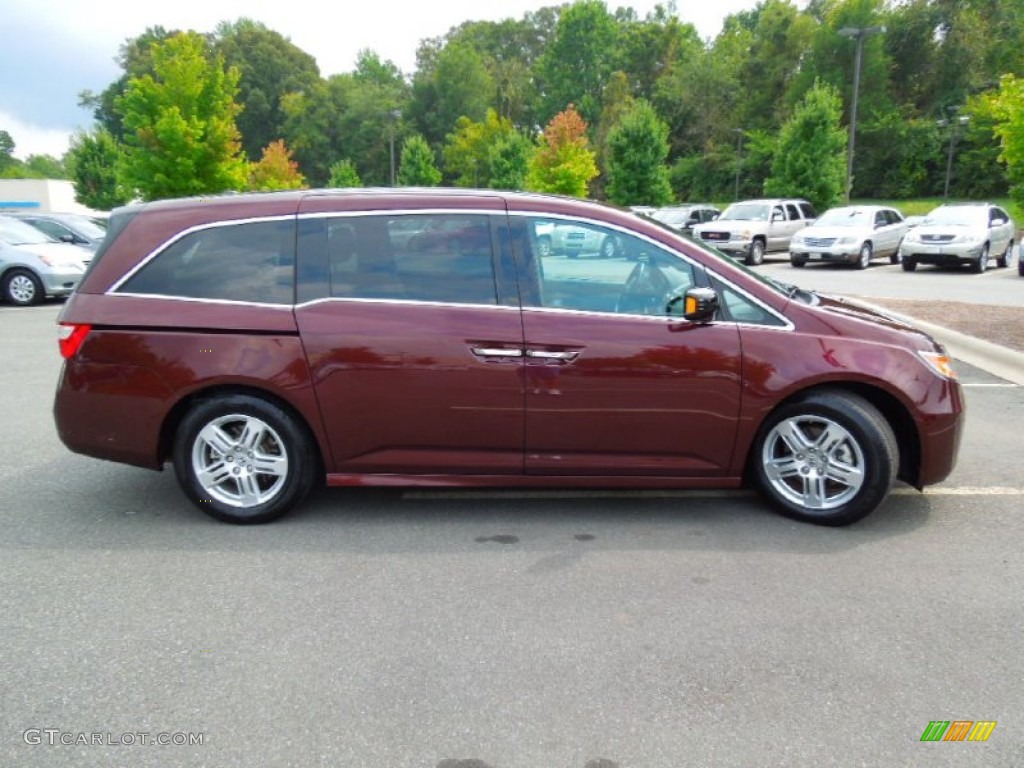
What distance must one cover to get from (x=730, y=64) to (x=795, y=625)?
77858 millimetres

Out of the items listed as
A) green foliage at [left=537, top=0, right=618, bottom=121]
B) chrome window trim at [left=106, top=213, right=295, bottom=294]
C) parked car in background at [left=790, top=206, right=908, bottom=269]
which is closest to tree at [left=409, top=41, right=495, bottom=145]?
green foliage at [left=537, top=0, right=618, bottom=121]

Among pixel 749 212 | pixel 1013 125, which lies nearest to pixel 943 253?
pixel 749 212

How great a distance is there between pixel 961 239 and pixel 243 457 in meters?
20.2

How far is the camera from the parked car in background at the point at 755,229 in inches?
918

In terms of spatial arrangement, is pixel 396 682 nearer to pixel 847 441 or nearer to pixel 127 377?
pixel 127 377

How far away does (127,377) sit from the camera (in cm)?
426

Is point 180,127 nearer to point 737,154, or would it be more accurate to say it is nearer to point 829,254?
point 829,254

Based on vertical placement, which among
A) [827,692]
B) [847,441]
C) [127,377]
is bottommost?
[827,692]

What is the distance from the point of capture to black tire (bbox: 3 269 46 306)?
14.1 meters

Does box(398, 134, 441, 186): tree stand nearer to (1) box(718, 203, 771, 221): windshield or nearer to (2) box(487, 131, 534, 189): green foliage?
(2) box(487, 131, 534, 189): green foliage

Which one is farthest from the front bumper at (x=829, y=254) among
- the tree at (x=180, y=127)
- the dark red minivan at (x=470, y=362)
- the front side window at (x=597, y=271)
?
the front side window at (x=597, y=271)

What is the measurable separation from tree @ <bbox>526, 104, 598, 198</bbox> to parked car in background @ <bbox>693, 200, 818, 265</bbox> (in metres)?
11.9

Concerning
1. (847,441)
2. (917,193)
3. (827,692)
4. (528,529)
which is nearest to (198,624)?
(528,529)

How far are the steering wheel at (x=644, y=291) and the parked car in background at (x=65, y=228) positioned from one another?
15194mm
